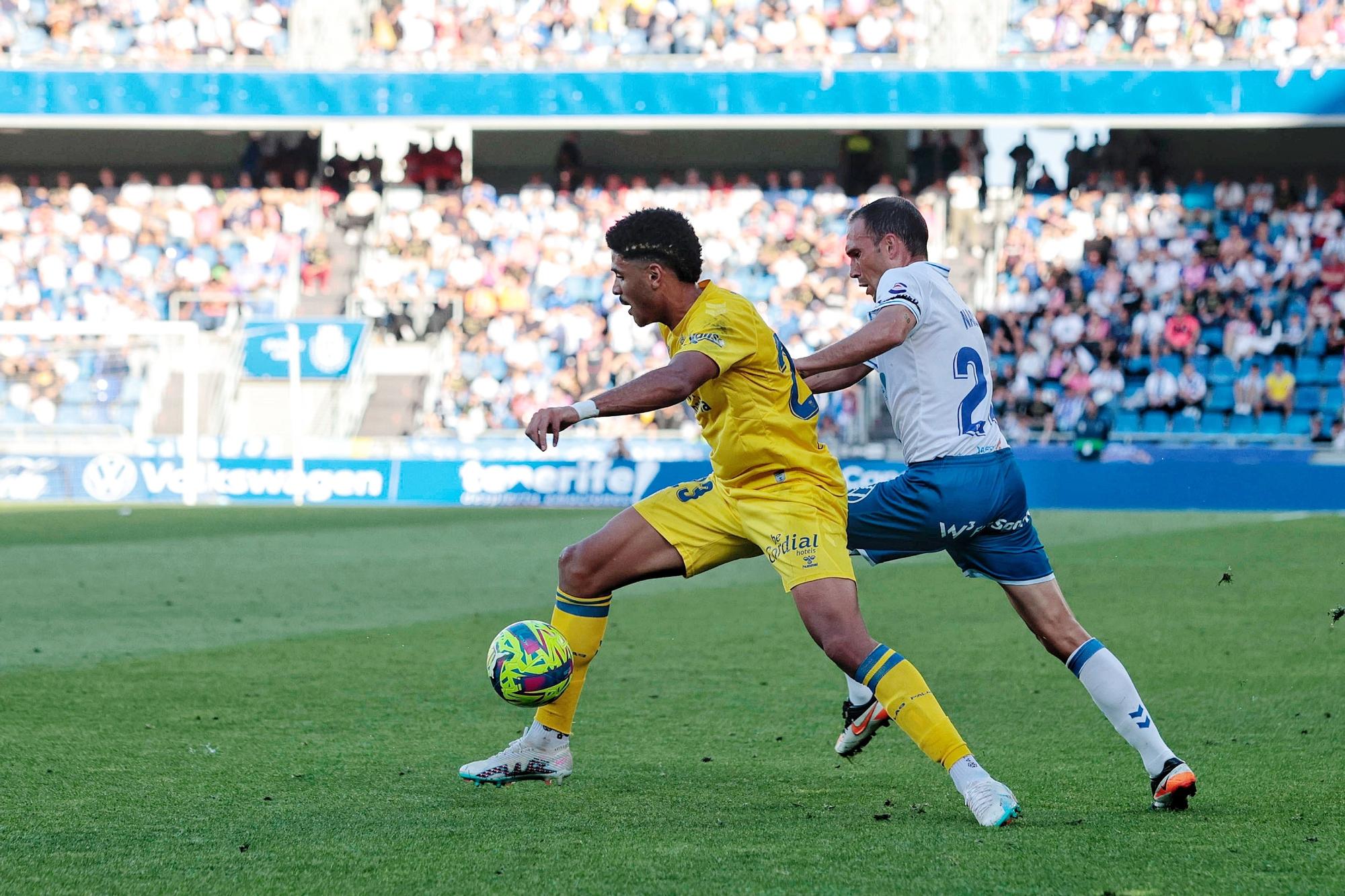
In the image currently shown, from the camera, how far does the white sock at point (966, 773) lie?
4477 millimetres

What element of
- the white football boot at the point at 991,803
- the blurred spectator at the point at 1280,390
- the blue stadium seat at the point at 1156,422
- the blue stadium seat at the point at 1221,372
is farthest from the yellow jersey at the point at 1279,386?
the white football boot at the point at 991,803

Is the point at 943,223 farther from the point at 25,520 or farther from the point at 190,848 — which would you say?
the point at 190,848

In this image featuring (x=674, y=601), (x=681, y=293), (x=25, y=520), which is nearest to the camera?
(x=681, y=293)

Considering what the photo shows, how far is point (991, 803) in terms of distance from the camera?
14.4 feet

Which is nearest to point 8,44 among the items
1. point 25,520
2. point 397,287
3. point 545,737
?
point 397,287

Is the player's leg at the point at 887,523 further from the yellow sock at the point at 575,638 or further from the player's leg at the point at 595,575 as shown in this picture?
the yellow sock at the point at 575,638

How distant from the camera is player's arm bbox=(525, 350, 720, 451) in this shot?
434 centimetres

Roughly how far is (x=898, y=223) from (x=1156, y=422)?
17.7m

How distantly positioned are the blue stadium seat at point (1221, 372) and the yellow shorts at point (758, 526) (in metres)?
18.8

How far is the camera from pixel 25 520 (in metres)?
18.1

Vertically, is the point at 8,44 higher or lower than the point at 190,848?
higher

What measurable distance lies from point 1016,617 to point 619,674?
3324mm

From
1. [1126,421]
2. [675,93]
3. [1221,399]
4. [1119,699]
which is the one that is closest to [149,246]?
[675,93]

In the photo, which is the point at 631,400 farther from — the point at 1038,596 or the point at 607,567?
the point at 1038,596
